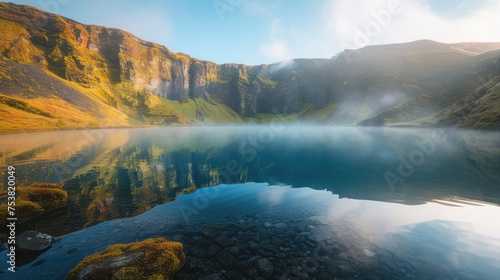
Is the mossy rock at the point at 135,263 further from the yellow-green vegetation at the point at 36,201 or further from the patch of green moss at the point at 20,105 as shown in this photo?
the patch of green moss at the point at 20,105

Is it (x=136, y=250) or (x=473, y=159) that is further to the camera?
(x=473, y=159)


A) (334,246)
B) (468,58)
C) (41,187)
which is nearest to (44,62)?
(41,187)

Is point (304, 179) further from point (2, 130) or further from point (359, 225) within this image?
point (2, 130)

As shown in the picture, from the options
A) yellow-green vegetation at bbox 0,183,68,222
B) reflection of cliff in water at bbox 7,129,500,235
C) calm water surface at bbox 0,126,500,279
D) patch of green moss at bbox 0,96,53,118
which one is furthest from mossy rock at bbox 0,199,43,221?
patch of green moss at bbox 0,96,53,118

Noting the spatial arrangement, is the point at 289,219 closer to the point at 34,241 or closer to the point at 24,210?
the point at 34,241

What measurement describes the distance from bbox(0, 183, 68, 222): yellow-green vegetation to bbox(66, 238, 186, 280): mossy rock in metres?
12.0

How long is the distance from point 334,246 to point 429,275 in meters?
5.32

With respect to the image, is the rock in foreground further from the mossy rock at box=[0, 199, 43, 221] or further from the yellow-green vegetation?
the yellow-green vegetation

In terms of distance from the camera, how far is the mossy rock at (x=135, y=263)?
34.6ft

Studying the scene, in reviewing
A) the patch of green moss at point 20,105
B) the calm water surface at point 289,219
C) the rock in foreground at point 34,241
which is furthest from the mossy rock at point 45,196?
the patch of green moss at point 20,105

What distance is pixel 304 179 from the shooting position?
34875 millimetres

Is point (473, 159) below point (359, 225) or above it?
above

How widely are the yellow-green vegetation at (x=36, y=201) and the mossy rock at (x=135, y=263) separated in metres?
12.0

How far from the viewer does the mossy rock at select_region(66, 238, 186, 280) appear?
10539 mm
